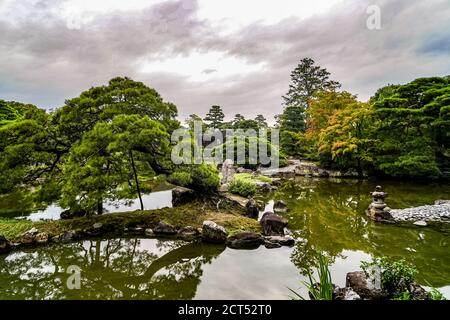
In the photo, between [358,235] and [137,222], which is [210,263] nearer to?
[137,222]

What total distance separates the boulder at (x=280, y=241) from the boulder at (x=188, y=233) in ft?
6.45

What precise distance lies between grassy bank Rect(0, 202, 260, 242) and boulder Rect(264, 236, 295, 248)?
0.64 meters

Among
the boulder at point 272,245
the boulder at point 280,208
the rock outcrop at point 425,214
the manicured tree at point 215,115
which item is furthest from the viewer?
the manicured tree at point 215,115

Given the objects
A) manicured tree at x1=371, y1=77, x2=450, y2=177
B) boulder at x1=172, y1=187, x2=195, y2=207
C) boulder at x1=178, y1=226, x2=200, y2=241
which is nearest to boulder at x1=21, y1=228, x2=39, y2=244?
boulder at x1=178, y1=226, x2=200, y2=241

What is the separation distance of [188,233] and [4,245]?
450 centimetres

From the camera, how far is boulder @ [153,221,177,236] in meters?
7.89

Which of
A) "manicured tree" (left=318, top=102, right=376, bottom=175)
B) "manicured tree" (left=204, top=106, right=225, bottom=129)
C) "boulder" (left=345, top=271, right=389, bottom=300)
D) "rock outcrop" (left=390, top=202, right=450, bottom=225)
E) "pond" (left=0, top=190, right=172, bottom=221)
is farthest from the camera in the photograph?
"manicured tree" (left=204, top=106, right=225, bottom=129)

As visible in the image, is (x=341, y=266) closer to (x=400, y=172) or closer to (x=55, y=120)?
(x=55, y=120)

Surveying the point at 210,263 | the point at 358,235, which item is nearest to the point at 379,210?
the point at 358,235

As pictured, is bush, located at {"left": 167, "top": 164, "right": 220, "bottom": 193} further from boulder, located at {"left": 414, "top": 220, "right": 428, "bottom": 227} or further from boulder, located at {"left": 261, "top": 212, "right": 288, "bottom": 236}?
boulder, located at {"left": 414, "top": 220, "right": 428, "bottom": 227}

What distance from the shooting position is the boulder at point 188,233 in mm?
7629

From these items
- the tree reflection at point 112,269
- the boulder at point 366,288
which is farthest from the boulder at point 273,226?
the boulder at point 366,288

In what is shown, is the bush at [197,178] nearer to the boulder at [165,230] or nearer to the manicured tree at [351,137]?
the boulder at [165,230]

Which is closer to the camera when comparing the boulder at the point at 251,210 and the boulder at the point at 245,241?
the boulder at the point at 245,241
